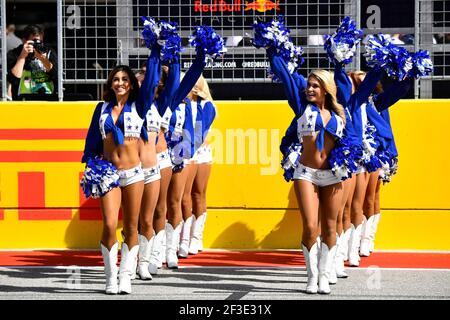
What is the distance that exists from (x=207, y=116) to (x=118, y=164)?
97.9 inches

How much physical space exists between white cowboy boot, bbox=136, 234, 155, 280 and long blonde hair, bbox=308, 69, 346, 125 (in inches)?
82.1

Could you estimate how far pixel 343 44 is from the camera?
34.7ft

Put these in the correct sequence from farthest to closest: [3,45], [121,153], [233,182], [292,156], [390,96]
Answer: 1. [3,45]
2. [233,182]
3. [390,96]
4. [292,156]
5. [121,153]

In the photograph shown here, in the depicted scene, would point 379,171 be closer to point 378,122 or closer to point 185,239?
point 378,122

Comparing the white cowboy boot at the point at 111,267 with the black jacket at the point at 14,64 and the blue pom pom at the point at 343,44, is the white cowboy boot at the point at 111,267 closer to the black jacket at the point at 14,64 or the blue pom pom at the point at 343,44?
the blue pom pom at the point at 343,44

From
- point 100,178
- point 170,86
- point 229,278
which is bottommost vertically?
point 229,278

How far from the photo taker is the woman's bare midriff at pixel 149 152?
10609 mm

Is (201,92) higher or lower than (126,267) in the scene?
higher

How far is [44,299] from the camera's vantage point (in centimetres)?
982

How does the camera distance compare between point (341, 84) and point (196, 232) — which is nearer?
point (341, 84)

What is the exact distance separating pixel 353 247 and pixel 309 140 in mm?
2085

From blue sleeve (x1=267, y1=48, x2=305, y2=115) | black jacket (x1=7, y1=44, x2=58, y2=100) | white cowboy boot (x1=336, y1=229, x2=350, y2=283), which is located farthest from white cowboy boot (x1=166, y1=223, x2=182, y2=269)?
black jacket (x1=7, y1=44, x2=58, y2=100)

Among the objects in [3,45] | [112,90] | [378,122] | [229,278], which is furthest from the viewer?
[3,45]

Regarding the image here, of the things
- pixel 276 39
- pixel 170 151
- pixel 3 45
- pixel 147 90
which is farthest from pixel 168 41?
pixel 3 45
